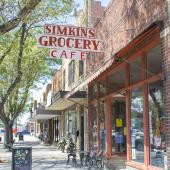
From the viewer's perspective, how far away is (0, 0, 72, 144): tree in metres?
17.0

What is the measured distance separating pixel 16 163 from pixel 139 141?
3533 mm

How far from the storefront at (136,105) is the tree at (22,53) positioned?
353cm

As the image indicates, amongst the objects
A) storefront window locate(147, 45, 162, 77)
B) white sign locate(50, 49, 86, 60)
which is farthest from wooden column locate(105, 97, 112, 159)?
storefront window locate(147, 45, 162, 77)

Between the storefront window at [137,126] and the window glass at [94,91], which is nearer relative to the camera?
the storefront window at [137,126]

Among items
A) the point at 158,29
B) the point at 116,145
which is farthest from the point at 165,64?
the point at 116,145

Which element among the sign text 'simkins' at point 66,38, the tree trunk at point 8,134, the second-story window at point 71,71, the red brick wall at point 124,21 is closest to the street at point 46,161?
the red brick wall at point 124,21

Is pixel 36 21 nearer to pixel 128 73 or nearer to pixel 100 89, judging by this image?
pixel 100 89

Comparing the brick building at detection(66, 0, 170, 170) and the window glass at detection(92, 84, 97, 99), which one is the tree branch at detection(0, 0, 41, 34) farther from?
the window glass at detection(92, 84, 97, 99)

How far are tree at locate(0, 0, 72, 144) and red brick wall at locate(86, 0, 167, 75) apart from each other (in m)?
1.65

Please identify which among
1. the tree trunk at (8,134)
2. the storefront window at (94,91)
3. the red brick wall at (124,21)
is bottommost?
the tree trunk at (8,134)

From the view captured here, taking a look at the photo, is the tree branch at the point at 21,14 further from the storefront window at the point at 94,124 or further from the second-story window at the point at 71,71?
the second-story window at the point at 71,71

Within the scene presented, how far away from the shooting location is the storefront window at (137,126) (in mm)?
11922

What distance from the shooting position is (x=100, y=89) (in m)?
17.4

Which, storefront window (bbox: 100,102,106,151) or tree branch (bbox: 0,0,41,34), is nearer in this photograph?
tree branch (bbox: 0,0,41,34)
